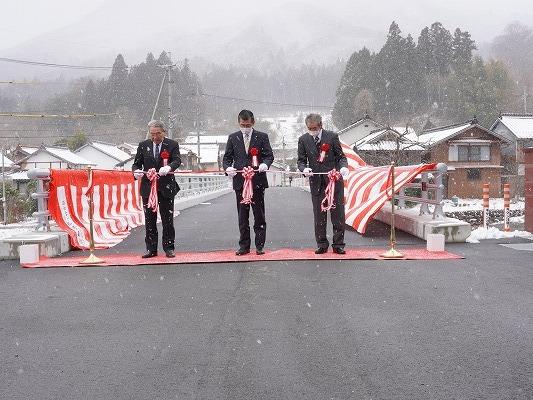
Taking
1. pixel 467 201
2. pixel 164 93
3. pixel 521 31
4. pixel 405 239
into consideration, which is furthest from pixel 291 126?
pixel 405 239

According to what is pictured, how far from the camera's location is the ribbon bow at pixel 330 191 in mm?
7016

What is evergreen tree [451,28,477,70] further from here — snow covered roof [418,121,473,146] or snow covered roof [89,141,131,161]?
snow covered roof [89,141,131,161]

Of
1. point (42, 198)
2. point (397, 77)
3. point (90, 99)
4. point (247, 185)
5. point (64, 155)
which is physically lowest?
point (42, 198)

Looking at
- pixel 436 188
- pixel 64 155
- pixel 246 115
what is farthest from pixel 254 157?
pixel 64 155

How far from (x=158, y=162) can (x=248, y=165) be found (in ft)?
3.76

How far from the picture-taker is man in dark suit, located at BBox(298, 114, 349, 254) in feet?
22.9

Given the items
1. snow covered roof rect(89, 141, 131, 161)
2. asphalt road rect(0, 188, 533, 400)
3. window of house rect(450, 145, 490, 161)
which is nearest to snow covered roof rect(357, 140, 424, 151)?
window of house rect(450, 145, 490, 161)

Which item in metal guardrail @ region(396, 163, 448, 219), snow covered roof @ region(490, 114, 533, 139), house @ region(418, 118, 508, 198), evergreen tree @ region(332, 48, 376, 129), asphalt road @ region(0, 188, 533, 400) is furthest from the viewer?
evergreen tree @ region(332, 48, 376, 129)

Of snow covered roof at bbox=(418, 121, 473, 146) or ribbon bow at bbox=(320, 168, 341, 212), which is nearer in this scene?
ribbon bow at bbox=(320, 168, 341, 212)

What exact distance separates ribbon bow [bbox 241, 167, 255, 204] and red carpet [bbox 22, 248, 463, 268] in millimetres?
714

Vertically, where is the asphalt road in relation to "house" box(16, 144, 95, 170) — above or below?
below

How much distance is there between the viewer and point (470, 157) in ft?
140

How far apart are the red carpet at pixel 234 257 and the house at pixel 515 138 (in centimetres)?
3856

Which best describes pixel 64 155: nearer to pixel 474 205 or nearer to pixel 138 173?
pixel 474 205
